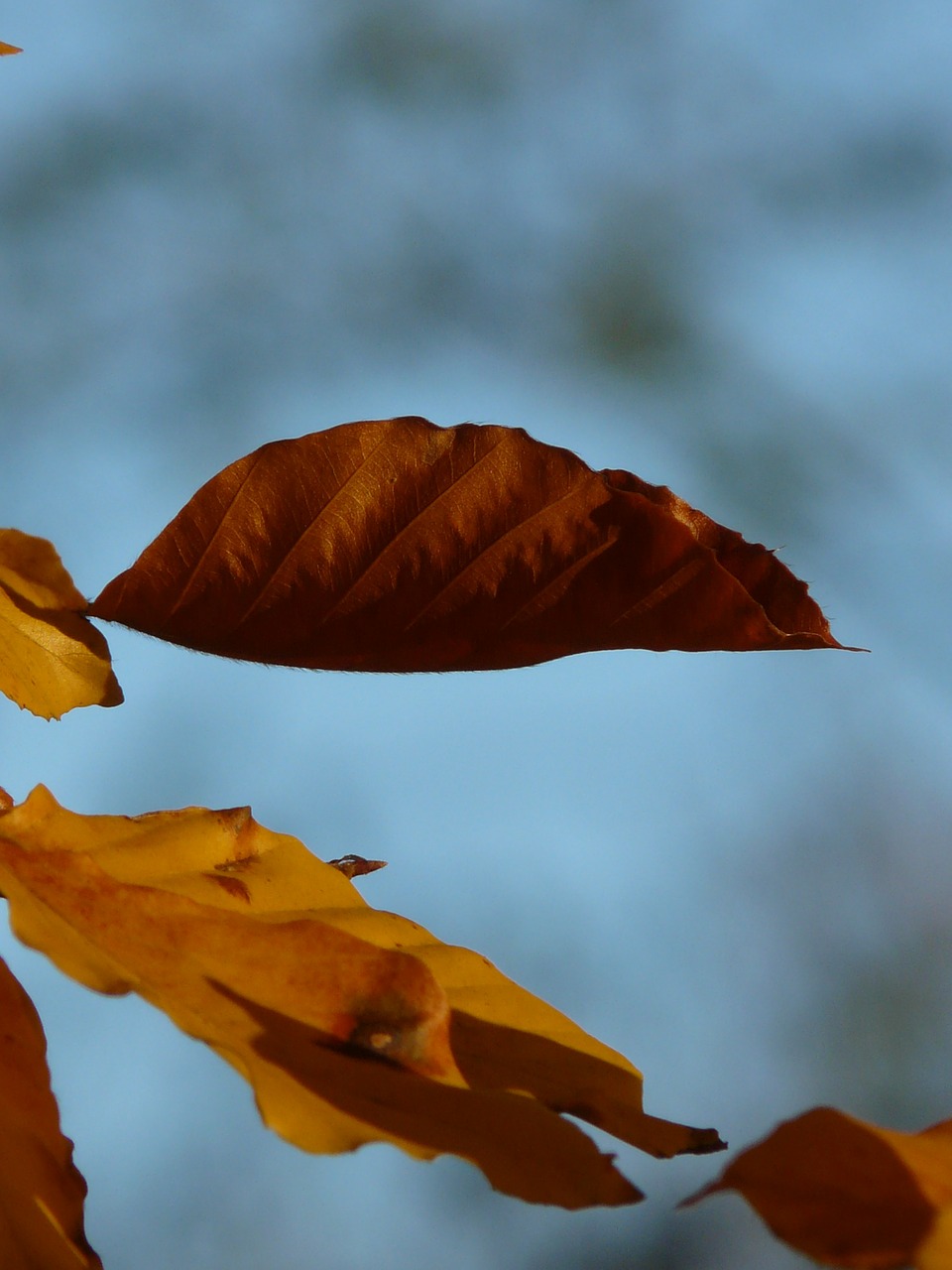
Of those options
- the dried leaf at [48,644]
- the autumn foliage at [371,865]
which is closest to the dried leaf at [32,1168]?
the autumn foliage at [371,865]

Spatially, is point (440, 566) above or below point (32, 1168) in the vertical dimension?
above

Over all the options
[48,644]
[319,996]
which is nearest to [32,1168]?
[319,996]

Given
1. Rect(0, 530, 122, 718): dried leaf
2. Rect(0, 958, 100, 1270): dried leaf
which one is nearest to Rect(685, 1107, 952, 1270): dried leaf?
Rect(0, 958, 100, 1270): dried leaf

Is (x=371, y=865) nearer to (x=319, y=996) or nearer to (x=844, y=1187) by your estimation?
(x=319, y=996)

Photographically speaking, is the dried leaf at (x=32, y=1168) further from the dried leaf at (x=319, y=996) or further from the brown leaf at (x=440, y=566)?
the brown leaf at (x=440, y=566)

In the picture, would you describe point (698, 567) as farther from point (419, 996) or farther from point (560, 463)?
point (419, 996)

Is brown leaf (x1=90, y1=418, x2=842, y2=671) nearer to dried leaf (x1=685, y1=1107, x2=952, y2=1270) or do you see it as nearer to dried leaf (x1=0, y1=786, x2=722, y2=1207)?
dried leaf (x1=0, y1=786, x2=722, y2=1207)
